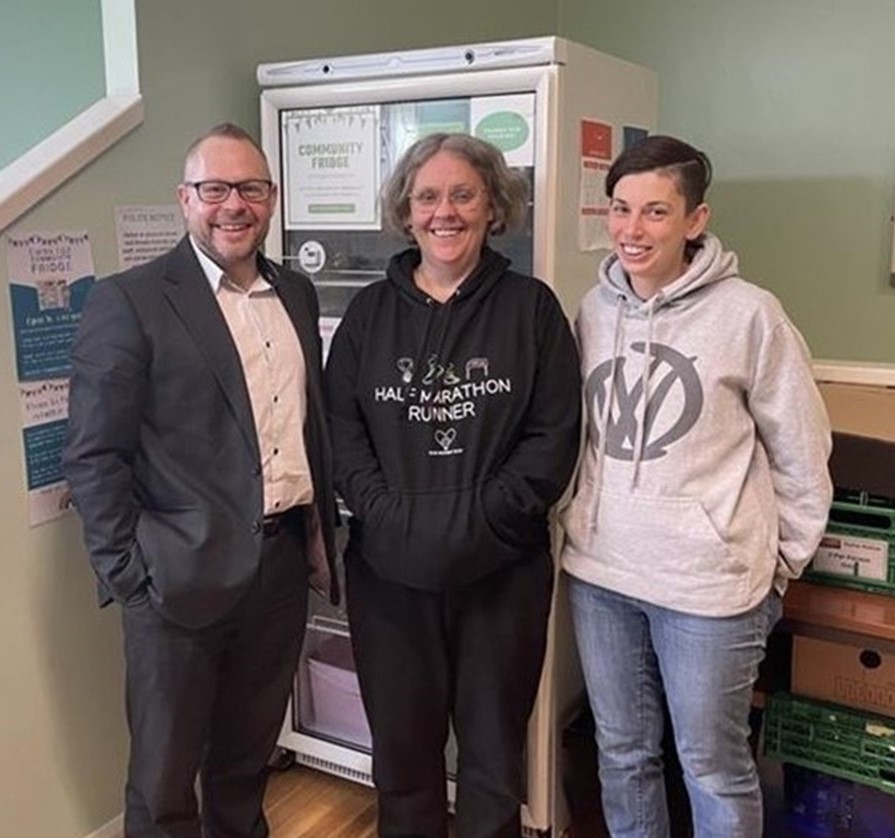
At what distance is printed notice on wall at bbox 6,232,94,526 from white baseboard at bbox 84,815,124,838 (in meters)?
0.73

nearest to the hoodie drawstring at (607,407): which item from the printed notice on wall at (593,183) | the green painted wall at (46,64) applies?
the printed notice on wall at (593,183)

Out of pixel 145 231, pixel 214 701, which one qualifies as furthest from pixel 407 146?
pixel 214 701

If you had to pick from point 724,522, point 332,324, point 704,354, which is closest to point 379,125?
point 332,324

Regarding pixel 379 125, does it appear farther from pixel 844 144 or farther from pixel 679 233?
pixel 844 144

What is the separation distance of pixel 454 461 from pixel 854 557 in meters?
0.82

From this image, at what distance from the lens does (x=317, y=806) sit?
2.45m

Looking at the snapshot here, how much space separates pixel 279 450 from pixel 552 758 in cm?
95

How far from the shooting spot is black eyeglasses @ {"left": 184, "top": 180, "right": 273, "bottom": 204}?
5.65 feet

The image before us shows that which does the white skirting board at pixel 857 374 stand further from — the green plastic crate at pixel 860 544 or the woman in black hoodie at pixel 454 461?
the woman in black hoodie at pixel 454 461

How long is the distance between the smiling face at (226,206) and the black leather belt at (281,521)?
455 mm

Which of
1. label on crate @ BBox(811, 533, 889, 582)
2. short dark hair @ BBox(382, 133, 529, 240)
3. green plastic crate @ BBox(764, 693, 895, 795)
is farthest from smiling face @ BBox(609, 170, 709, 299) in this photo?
green plastic crate @ BBox(764, 693, 895, 795)

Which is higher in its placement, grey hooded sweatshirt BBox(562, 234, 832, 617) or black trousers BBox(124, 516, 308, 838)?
grey hooded sweatshirt BBox(562, 234, 832, 617)

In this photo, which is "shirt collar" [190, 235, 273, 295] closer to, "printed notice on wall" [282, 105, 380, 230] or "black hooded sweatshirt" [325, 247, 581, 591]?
"black hooded sweatshirt" [325, 247, 581, 591]

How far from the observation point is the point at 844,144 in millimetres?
2902
